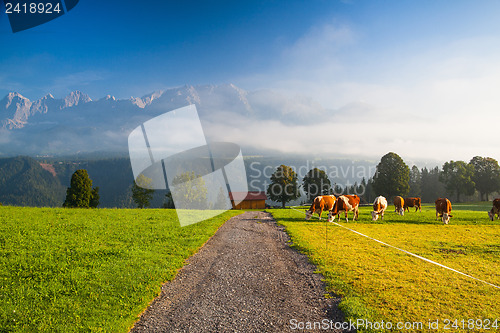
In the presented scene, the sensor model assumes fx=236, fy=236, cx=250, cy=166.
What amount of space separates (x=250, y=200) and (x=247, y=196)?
2.91 m

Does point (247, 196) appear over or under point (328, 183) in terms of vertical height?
under

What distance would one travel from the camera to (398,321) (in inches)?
223

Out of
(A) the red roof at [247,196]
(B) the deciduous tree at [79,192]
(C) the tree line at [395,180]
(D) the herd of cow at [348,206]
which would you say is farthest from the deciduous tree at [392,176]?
(B) the deciduous tree at [79,192]

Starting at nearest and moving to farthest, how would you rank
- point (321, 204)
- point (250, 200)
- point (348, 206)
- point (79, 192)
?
point (348, 206) < point (321, 204) < point (79, 192) < point (250, 200)

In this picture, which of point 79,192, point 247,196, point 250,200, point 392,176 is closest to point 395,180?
point 392,176

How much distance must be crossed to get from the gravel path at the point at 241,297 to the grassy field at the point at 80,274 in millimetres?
676

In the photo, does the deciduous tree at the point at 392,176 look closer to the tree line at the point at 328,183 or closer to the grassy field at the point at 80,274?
the tree line at the point at 328,183

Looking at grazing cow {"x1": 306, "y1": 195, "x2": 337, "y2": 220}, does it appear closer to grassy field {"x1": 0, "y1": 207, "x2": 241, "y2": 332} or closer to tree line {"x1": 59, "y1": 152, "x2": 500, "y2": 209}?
grassy field {"x1": 0, "y1": 207, "x2": 241, "y2": 332}

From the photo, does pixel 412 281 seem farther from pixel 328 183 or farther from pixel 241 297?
pixel 328 183

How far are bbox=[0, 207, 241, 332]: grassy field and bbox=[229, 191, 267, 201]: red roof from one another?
2243 inches

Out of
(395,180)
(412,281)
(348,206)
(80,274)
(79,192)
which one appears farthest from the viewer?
(395,180)

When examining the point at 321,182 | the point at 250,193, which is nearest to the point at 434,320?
the point at 321,182

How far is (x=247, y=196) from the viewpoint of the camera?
7325 centimetres

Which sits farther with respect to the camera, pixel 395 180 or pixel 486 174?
pixel 486 174
